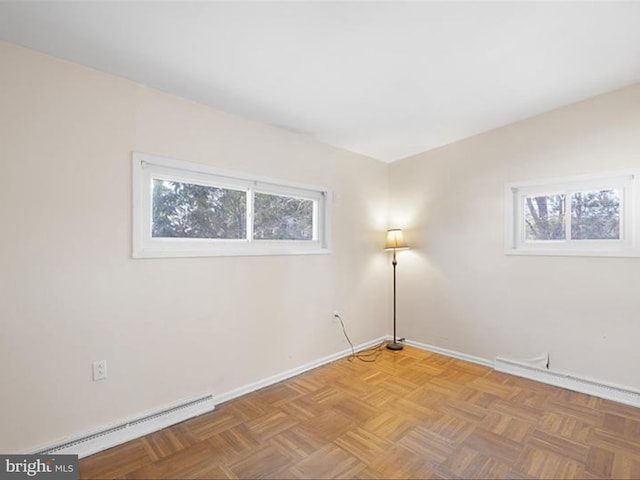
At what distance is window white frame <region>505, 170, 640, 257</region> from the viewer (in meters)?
2.47

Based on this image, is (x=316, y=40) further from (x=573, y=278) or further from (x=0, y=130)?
(x=573, y=278)

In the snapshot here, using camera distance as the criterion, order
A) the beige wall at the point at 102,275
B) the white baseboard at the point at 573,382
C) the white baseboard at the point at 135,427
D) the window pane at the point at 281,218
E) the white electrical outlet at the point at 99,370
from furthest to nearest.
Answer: the window pane at the point at 281,218, the white baseboard at the point at 573,382, the white electrical outlet at the point at 99,370, the white baseboard at the point at 135,427, the beige wall at the point at 102,275

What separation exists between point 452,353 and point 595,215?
1.86 metres

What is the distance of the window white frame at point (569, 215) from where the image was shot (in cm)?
247

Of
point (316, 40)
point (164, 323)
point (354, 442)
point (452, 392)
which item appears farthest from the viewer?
point (452, 392)

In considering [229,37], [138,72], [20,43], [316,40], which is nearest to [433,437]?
[316,40]

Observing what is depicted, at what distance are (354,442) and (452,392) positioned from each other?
1103 mm

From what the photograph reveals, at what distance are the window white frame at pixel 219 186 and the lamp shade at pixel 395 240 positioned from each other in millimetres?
840

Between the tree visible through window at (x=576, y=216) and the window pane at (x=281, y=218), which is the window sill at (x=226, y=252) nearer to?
the window pane at (x=281, y=218)

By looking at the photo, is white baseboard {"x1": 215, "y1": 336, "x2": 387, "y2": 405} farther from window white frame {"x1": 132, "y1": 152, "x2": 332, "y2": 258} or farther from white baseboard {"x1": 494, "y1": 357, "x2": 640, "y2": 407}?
white baseboard {"x1": 494, "y1": 357, "x2": 640, "y2": 407}

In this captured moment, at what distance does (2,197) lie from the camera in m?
1.66
